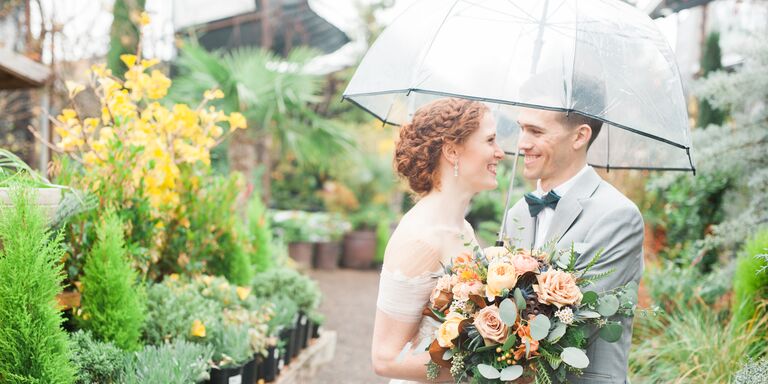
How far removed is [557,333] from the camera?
5.57ft

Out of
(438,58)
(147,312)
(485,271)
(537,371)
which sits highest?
(438,58)

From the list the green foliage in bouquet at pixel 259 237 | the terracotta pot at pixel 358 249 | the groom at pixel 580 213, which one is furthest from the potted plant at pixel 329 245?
the groom at pixel 580 213

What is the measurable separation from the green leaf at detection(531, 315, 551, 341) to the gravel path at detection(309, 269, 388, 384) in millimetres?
3875

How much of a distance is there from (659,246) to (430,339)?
659 centimetres

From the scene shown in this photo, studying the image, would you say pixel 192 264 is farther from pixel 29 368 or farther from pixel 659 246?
pixel 659 246

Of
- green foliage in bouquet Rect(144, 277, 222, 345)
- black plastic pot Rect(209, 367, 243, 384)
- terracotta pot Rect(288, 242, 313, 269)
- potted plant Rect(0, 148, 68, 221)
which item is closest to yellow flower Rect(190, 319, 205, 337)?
green foliage in bouquet Rect(144, 277, 222, 345)

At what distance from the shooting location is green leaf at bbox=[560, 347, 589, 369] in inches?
65.8

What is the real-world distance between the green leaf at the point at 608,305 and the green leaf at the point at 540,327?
0.17 meters

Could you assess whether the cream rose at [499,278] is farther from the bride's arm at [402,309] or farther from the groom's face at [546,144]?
the groom's face at [546,144]

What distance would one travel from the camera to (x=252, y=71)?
7.16 m

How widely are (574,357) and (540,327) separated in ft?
0.39

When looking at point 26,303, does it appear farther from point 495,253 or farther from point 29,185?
point 495,253

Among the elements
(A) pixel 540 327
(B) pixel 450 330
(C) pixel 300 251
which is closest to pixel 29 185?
(B) pixel 450 330

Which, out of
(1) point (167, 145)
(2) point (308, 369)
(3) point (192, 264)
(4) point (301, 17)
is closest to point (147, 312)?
(3) point (192, 264)
